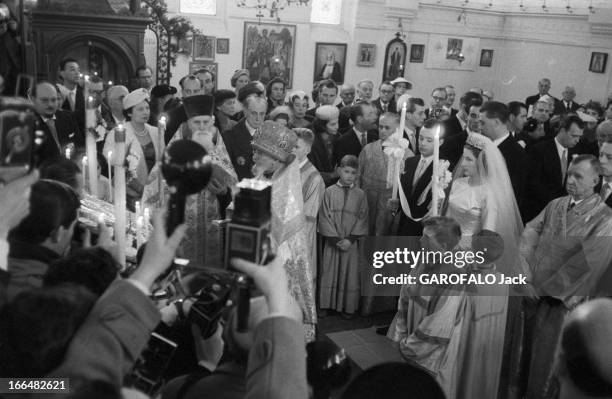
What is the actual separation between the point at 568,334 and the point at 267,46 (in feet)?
44.1

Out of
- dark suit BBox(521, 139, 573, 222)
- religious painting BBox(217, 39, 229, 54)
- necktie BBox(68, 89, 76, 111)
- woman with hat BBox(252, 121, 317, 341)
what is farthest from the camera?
religious painting BBox(217, 39, 229, 54)

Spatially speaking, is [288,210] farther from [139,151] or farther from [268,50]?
[268,50]

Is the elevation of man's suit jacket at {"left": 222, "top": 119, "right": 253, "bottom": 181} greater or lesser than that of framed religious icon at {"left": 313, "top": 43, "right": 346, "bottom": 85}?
lesser

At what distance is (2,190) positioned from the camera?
1.44m

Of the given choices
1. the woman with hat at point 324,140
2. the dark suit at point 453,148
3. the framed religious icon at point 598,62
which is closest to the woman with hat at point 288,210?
the woman with hat at point 324,140

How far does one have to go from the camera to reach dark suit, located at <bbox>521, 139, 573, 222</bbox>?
6.23m

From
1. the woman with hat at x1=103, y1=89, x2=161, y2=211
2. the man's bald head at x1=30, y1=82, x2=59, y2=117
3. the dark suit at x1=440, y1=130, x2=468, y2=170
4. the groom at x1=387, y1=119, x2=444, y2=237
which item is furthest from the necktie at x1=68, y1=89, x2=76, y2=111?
the dark suit at x1=440, y1=130, x2=468, y2=170

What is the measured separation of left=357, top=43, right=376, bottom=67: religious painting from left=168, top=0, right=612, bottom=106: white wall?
5.1 inches

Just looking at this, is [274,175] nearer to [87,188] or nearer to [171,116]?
[87,188]

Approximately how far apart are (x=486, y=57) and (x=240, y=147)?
518 inches

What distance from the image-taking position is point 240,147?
18.4ft

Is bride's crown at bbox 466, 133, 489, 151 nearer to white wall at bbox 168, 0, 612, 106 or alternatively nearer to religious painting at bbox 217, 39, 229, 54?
white wall at bbox 168, 0, 612, 106

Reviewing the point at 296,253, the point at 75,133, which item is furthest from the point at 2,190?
the point at 75,133

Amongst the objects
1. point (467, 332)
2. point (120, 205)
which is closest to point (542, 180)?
point (467, 332)
